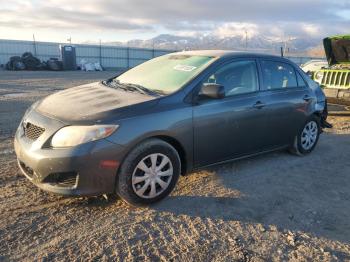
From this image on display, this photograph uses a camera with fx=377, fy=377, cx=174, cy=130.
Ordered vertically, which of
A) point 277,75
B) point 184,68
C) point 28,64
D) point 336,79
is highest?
point 184,68

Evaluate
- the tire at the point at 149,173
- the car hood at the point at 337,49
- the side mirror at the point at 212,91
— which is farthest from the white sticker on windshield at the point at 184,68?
the car hood at the point at 337,49

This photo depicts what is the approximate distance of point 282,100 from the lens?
542 cm

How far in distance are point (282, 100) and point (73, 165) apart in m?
3.23

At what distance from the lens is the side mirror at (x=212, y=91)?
426 cm

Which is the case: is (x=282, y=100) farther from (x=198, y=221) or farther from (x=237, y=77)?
(x=198, y=221)

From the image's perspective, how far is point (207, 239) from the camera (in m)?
3.44

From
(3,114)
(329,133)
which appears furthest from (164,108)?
(3,114)

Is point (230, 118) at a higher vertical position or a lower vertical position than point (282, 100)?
lower

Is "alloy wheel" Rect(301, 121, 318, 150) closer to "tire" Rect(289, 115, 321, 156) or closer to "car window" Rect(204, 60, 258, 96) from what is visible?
"tire" Rect(289, 115, 321, 156)

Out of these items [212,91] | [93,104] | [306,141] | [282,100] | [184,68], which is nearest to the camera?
[93,104]

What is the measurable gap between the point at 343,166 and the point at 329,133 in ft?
7.37

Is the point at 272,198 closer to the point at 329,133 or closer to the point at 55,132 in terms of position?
the point at 55,132

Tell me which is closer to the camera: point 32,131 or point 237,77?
point 32,131

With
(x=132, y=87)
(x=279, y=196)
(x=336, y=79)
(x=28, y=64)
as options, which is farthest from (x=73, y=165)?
(x=28, y=64)
